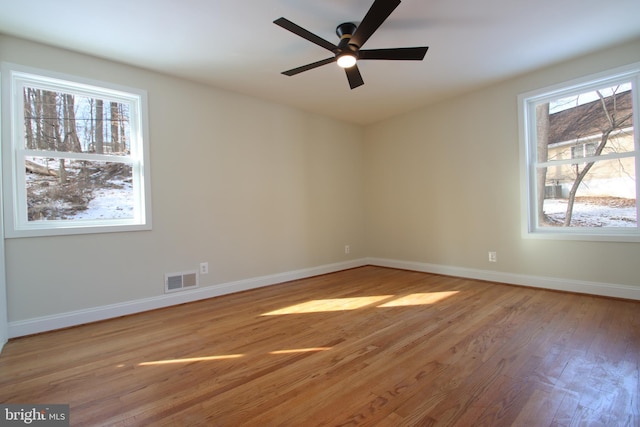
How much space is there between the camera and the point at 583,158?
320 centimetres

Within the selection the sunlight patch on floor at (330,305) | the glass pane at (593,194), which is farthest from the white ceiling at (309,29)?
the sunlight patch on floor at (330,305)

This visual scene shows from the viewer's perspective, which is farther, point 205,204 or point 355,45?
point 205,204

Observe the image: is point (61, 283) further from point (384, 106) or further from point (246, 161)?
point (384, 106)

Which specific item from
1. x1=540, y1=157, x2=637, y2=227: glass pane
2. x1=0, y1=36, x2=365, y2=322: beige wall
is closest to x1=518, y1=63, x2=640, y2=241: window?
x1=540, y1=157, x2=637, y2=227: glass pane

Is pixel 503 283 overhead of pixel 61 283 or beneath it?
beneath

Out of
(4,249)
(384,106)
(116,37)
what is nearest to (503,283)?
(384,106)

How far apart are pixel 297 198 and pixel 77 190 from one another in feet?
8.20

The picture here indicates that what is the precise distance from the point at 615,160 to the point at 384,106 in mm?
2698

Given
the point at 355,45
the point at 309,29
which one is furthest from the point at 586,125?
the point at 309,29

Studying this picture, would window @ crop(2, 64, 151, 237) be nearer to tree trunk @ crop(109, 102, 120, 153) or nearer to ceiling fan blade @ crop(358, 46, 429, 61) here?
tree trunk @ crop(109, 102, 120, 153)

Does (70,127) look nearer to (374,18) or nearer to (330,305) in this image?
(374,18)

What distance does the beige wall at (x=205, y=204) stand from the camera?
8.32 feet

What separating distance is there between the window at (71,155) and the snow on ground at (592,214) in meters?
4.55

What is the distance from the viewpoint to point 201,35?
8.11 feet
